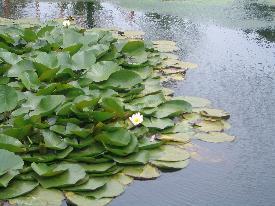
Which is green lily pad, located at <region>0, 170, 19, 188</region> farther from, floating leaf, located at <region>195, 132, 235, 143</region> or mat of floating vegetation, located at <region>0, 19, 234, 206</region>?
floating leaf, located at <region>195, 132, 235, 143</region>

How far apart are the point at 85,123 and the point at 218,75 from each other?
1.76 m

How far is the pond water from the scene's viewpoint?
2.62m

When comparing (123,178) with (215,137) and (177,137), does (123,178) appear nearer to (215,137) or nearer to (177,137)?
(177,137)

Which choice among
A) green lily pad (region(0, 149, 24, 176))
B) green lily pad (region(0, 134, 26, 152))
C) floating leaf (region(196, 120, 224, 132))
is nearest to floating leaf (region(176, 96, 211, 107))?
floating leaf (region(196, 120, 224, 132))

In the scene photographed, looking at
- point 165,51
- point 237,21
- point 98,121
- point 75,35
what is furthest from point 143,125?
point 237,21

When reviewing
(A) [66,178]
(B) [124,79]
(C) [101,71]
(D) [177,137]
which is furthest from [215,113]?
(A) [66,178]

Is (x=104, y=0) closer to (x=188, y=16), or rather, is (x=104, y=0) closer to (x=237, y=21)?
(x=188, y=16)

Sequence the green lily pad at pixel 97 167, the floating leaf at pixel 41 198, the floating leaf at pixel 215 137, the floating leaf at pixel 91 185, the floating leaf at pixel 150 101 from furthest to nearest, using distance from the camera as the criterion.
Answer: the floating leaf at pixel 150 101 < the floating leaf at pixel 215 137 < the green lily pad at pixel 97 167 < the floating leaf at pixel 91 185 < the floating leaf at pixel 41 198

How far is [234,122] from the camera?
3424 mm

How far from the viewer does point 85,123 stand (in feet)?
9.87

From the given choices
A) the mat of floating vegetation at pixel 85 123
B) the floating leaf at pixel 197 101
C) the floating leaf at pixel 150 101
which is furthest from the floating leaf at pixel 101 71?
the floating leaf at pixel 197 101

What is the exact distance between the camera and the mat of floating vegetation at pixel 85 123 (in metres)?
2.47

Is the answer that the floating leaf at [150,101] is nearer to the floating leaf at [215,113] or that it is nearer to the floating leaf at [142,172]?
the floating leaf at [215,113]

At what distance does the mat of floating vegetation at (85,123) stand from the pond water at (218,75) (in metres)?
0.14
